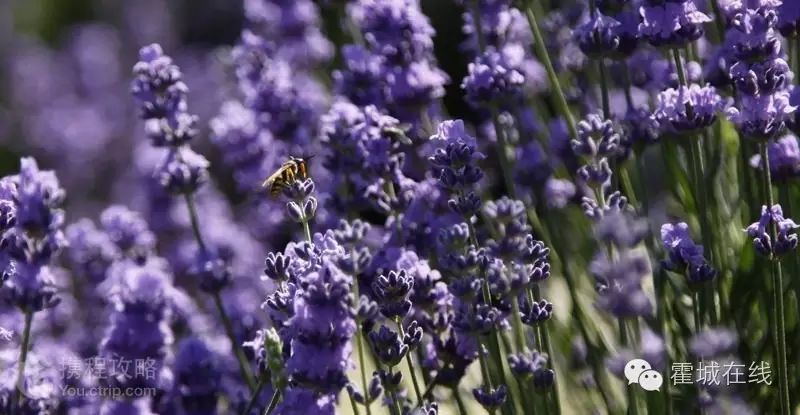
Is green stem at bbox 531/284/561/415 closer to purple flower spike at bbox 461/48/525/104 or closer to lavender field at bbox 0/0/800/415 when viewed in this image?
lavender field at bbox 0/0/800/415

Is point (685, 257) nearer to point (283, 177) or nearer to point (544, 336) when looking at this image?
point (544, 336)

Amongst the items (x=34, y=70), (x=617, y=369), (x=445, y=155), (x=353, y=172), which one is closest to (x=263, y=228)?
(x=353, y=172)

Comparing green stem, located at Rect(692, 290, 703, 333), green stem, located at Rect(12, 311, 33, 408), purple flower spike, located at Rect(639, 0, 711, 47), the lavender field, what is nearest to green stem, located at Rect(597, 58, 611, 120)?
the lavender field

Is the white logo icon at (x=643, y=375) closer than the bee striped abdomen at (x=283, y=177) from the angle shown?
Yes

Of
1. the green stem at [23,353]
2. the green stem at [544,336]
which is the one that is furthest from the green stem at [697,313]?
the green stem at [23,353]

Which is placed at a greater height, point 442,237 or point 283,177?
point 283,177

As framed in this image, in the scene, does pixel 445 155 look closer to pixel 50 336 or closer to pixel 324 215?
pixel 324 215

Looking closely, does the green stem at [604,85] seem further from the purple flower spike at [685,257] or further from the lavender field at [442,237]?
the purple flower spike at [685,257]

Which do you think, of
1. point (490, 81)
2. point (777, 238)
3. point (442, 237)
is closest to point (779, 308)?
point (777, 238)
